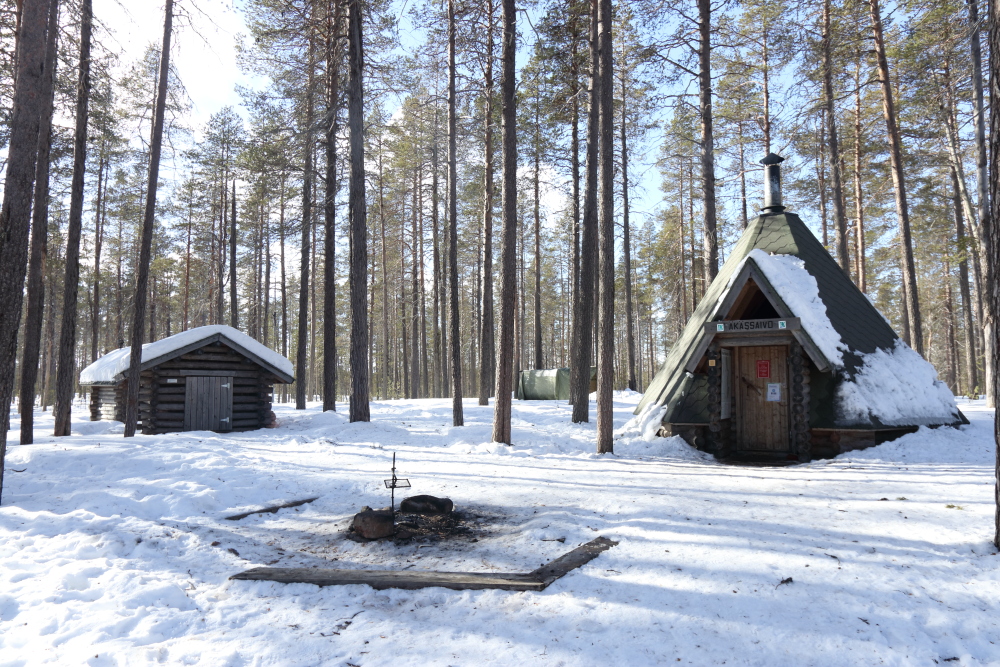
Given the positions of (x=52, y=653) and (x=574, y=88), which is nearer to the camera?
(x=52, y=653)

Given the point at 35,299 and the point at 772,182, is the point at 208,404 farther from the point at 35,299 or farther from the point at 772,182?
the point at 772,182

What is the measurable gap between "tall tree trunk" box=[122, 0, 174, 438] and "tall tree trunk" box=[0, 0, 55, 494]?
599cm

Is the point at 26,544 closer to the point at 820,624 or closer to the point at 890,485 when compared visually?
the point at 820,624

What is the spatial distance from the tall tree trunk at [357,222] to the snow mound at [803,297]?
9089mm

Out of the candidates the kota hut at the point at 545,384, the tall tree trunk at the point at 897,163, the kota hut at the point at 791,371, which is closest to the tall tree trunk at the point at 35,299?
the kota hut at the point at 791,371

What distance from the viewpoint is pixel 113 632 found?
11.5 feet

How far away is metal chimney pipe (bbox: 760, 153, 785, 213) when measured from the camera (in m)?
12.3

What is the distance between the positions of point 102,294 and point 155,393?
2311 cm

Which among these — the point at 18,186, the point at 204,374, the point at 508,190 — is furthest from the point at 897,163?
the point at 204,374

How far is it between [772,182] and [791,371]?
16.4ft

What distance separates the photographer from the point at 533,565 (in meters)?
4.66

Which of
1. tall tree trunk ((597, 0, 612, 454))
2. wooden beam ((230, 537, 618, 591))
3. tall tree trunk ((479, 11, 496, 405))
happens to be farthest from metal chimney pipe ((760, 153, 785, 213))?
wooden beam ((230, 537, 618, 591))

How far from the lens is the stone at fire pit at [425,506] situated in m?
6.32

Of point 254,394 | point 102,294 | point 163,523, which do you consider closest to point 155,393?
point 254,394
